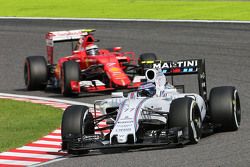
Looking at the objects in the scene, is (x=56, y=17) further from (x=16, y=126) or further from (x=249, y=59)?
(x=16, y=126)

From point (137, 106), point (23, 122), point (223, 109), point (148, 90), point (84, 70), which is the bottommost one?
point (23, 122)

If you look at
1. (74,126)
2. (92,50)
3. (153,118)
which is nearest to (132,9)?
(92,50)

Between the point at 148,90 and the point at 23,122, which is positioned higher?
the point at 148,90

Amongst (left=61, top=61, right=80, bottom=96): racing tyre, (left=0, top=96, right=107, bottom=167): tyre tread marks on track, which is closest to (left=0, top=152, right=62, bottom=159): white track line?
(left=0, top=96, right=107, bottom=167): tyre tread marks on track

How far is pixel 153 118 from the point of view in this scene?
50.2 ft

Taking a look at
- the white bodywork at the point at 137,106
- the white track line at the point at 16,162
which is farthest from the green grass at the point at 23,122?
the white bodywork at the point at 137,106

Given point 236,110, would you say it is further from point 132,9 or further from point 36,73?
point 132,9

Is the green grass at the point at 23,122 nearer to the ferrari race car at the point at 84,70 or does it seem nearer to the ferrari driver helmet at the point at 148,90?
the ferrari race car at the point at 84,70

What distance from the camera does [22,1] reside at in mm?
50438

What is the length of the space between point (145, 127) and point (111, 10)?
2925 cm

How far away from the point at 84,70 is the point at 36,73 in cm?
170

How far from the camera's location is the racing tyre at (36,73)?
2463 cm

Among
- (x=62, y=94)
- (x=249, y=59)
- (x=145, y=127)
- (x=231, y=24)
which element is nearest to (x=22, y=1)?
(x=231, y=24)

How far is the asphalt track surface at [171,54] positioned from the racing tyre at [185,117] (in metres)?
0.21
